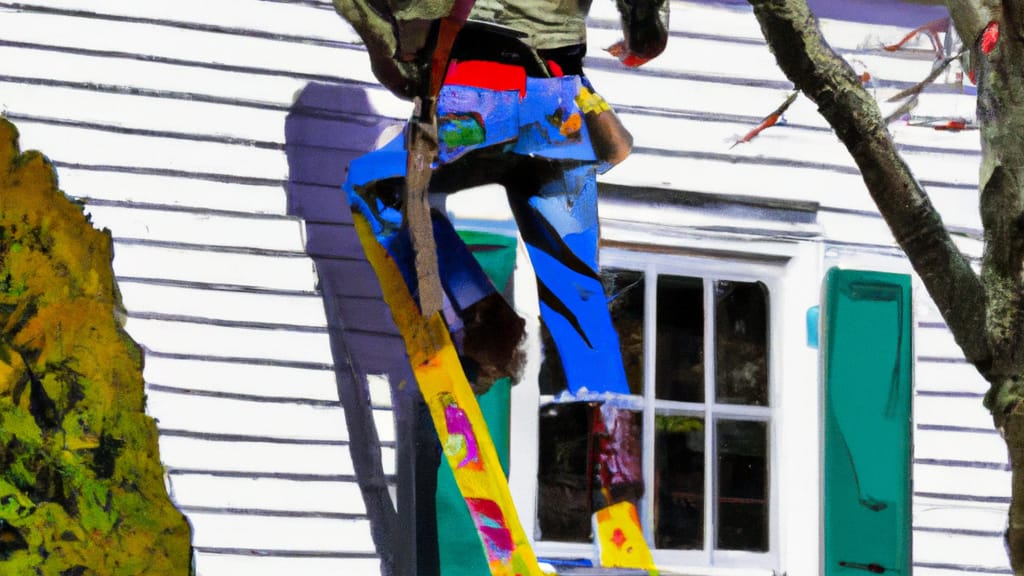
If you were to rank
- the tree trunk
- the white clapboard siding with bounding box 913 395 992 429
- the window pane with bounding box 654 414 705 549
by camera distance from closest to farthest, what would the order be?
the tree trunk < the window pane with bounding box 654 414 705 549 < the white clapboard siding with bounding box 913 395 992 429

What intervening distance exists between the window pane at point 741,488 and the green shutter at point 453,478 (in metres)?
0.66

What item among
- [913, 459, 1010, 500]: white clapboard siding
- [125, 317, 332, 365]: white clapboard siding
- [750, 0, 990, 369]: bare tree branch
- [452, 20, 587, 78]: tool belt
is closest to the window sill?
[913, 459, 1010, 500]: white clapboard siding

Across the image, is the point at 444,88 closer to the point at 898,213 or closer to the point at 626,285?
the point at 626,285

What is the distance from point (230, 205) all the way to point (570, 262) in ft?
3.09

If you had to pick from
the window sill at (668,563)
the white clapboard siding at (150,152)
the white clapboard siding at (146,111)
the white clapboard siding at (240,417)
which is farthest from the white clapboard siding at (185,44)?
the window sill at (668,563)

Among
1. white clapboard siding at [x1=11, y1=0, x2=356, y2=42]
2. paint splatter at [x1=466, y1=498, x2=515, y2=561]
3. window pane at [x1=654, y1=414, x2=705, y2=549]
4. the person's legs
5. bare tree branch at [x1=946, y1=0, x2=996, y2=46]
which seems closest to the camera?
bare tree branch at [x1=946, y1=0, x2=996, y2=46]

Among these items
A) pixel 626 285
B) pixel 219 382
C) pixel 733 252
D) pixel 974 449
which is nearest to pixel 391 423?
pixel 219 382

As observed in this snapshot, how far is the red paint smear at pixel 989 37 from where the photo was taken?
10.8 feet

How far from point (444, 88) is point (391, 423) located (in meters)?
0.92

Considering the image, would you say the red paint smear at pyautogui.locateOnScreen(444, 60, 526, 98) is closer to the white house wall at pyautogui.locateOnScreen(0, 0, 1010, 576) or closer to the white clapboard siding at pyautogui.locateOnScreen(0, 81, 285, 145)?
the white house wall at pyautogui.locateOnScreen(0, 0, 1010, 576)

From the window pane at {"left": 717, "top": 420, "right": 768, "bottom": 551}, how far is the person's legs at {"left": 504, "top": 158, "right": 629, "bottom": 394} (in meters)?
0.55

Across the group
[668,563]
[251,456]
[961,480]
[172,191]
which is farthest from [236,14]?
[961,480]

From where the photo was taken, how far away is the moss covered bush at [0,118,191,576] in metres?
3.71

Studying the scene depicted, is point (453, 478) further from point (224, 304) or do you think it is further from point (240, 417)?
point (224, 304)
